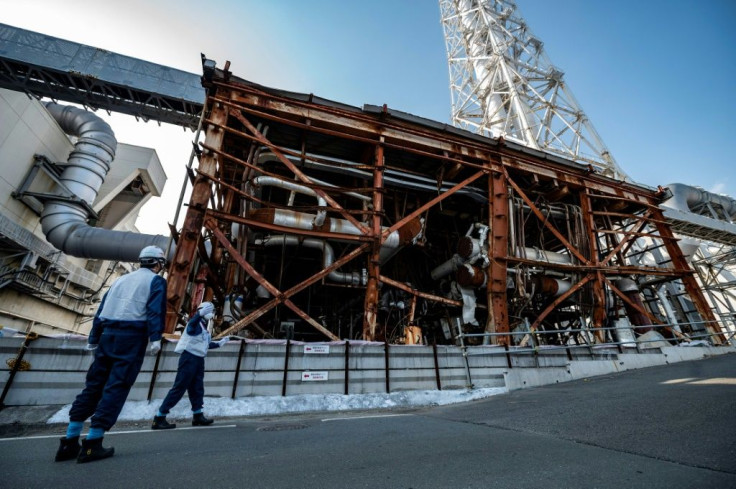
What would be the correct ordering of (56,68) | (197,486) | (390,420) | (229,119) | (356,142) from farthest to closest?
1. (56,68)
2. (356,142)
3. (229,119)
4. (390,420)
5. (197,486)

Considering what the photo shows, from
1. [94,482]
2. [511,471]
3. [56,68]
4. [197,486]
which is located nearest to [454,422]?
[511,471]

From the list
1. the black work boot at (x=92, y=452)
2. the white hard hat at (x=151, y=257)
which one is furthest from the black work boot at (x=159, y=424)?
the white hard hat at (x=151, y=257)

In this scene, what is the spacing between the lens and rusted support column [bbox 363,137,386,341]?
23.1 feet

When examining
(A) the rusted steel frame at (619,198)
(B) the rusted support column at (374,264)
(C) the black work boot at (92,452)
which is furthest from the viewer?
(A) the rusted steel frame at (619,198)

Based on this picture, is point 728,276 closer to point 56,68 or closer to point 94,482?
point 94,482

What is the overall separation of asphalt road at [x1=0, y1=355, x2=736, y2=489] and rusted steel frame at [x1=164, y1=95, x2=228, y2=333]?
2438 mm

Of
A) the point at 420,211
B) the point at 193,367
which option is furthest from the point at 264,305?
the point at 420,211

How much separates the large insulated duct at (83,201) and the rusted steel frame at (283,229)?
698cm

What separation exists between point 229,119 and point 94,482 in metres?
7.98

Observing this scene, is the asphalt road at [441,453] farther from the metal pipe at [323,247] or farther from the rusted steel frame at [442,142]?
the rusted steel frame at [442,142]

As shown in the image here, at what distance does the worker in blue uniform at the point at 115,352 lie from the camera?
2.38m

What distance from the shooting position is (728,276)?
62.0 ft

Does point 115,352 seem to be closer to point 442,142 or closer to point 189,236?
point 189,236

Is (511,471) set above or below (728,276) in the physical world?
below
